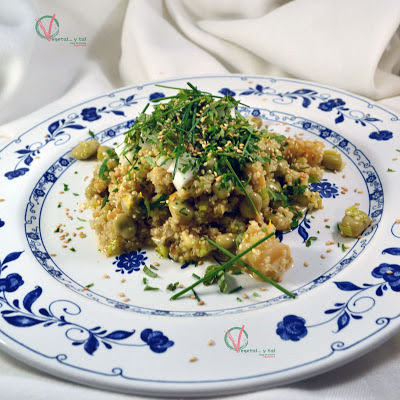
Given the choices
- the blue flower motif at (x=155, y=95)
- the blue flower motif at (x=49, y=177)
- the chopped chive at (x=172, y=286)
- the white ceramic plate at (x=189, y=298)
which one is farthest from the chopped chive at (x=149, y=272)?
the blue flower motif at (x=155, y=95)

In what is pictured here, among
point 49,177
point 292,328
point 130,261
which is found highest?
point 49,177

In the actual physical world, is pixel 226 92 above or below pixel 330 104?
above

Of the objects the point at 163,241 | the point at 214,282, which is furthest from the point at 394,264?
the point at 163,241

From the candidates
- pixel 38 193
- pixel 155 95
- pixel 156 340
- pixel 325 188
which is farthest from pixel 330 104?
pixel 156 340

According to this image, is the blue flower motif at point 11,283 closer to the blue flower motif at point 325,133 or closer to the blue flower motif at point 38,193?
the blue flower motif at point 38,193

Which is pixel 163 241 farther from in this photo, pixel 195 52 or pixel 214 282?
pixel 195 52

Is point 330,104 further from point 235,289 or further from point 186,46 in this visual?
point 235,289

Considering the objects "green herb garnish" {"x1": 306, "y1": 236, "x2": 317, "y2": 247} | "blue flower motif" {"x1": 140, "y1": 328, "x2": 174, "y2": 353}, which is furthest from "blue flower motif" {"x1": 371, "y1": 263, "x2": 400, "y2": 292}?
"blue flower motif" {"x1": 140, "y1": 328, "x2": 174, "y2": 353}
